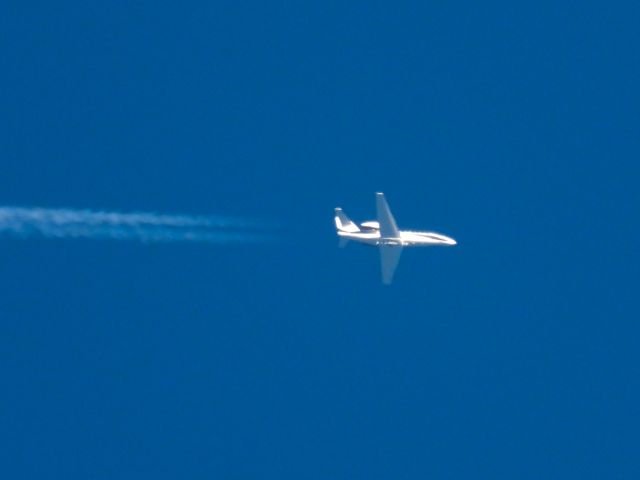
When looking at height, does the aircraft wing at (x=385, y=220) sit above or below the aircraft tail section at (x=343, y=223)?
below

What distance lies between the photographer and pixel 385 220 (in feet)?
461

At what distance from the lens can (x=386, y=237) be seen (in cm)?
14150

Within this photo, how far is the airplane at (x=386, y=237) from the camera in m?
141

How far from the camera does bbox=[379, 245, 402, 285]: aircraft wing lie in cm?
14225

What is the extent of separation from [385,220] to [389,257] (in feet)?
9.43

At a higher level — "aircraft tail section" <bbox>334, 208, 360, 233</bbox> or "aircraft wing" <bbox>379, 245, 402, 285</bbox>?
"aircraft tail section" <bbox>334, 208, 360, 233</bbox>

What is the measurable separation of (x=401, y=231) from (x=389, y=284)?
132 inches

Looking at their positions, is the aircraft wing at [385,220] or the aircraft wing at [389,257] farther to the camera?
the aircraft wing at [389,257]

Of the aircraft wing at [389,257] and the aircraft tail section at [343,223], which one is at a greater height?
the aircraft tail section at [343,223]

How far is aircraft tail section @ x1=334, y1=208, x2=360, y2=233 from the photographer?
14450cm

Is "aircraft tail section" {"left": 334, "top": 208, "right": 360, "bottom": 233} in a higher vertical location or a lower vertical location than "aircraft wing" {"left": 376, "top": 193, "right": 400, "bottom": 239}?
higher

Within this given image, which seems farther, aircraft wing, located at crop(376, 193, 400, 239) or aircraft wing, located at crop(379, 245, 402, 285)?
aircraft wing, located at crop(379, 245, 402, 285)

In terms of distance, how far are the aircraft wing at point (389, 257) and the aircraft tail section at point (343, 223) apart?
8.82ft

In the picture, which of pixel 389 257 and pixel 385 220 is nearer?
pixel 385 220
